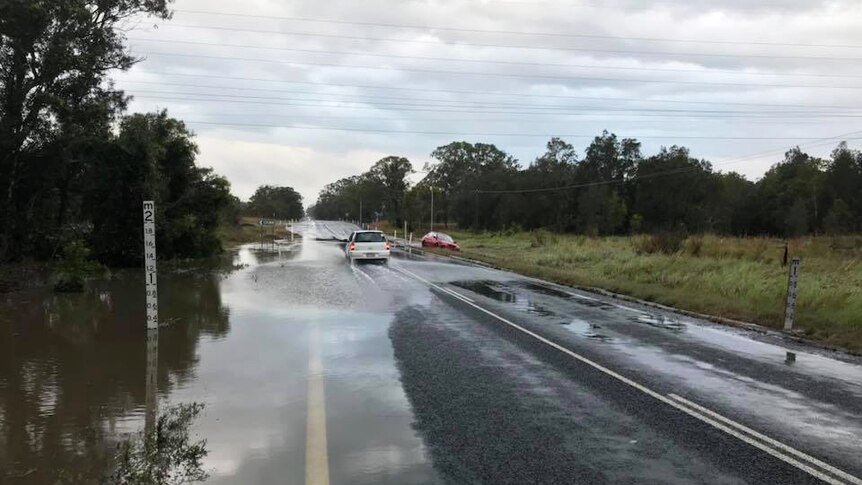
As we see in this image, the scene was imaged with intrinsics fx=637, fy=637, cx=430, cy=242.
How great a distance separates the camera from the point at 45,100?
21422mm

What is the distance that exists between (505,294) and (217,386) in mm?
10778

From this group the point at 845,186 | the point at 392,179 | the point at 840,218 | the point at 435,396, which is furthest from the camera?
the point at 392,179

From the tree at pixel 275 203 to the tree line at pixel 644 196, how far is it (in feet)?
120

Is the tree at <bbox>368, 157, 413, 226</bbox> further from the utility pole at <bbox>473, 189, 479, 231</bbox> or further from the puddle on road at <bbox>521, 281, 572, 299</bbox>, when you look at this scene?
the puddle on road at <bbox>521, 281, 572, 299</bbox>

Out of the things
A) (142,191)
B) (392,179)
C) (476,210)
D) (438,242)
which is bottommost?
(438,242)

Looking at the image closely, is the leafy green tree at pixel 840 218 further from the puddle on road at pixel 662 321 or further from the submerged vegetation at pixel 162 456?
the submerged vegetation at pixel 162 456

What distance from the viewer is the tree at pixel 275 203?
147125 millimetres

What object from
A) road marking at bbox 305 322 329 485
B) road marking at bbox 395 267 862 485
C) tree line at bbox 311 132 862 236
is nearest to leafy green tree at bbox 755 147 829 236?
tree line at bbox 311 132 862 236

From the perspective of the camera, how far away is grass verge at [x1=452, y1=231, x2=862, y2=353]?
12703 millimetres

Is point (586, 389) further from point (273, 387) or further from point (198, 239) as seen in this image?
point (198, 239)

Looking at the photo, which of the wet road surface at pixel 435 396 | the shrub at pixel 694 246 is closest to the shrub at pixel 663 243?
the shrub at pixel 694 246

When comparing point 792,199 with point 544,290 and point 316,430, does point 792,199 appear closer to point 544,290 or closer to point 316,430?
point 544,290

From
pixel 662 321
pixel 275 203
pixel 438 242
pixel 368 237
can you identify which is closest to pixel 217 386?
pixel 662 321

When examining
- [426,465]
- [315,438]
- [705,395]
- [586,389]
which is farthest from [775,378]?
[315,438]
